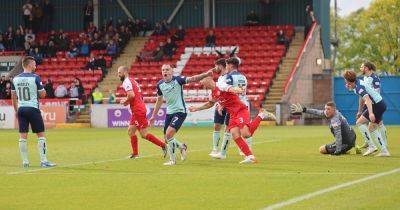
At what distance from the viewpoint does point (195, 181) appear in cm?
1502

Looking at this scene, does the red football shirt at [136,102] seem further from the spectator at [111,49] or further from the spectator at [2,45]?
the spectator at [2,45]

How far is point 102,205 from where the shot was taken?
12.0 m

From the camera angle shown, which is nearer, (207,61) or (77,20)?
(207,61)

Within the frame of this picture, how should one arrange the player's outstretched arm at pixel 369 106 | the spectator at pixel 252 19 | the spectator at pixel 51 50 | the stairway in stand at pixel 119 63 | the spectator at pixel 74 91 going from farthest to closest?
the spectator at pixel 51 50, the spectator at pixel 252 19, the stairway in stand at pixel 119 63, the spectator at pixel 74 91, the player's outstretched arm at pixel 369 106

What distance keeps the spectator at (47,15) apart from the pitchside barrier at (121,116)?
612 inches

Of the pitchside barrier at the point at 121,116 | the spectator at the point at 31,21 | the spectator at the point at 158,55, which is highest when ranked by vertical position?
the spectator at the point at 31,21

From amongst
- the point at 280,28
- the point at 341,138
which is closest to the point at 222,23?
the point at 280,28

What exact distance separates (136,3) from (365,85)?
129 ft

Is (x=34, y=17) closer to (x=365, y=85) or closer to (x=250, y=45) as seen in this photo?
(x=250, y=45)

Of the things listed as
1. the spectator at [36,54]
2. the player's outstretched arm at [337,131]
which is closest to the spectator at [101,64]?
the spectator at [36,54]

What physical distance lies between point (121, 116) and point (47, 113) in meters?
3.58

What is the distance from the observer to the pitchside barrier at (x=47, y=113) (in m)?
44.0

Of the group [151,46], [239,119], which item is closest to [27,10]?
[151,46]

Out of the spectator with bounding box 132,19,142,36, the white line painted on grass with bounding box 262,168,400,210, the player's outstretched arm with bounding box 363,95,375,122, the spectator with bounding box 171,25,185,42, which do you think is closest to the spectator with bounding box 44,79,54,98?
the spectator with bounding box 171,25,185,42
